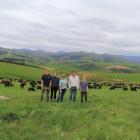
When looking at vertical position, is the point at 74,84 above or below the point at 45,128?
above

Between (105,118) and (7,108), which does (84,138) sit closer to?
(105,118)

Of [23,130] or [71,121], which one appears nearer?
[23,130]

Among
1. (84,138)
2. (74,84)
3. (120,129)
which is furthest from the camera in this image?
(74,84)

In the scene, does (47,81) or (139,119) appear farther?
(47,81)

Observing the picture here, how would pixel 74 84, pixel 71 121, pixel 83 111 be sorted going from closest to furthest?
1. pixel 71 121
2. pixel 83 111
3. pixel 74 84

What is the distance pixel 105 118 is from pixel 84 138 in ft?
15.2

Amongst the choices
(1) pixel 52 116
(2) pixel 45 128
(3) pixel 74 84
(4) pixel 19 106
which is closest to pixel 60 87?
(3) pixel 74 84

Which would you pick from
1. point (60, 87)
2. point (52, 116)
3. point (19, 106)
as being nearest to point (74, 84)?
point (60, 87)

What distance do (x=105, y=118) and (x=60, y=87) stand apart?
735cm

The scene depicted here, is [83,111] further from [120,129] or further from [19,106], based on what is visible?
[120,129]

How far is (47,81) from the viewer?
24656 millimetres

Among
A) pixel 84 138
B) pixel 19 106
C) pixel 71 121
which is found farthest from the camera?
pixel 19 106

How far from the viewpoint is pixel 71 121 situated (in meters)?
16.8

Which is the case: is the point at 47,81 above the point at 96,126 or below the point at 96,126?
above
